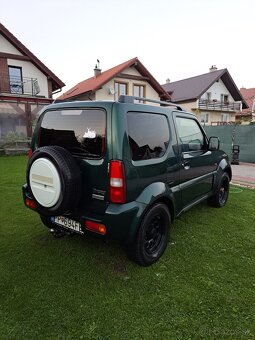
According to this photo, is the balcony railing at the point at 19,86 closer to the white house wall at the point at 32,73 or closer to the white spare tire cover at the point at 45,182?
the white house wall at the point at 32,73

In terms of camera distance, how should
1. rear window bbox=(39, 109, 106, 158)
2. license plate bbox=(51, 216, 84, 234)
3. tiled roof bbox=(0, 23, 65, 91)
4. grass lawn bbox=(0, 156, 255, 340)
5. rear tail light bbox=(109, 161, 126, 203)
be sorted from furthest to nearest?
tiled roof bbox=(0, 23, 65, 91)
license plate bbox=(51, 216, 84, 234)
rear window bbox=(39, 109, 106, 158)
rear tail light bbox=(109, 161, 126, 203)
grass lawn bbox=(0, 156, 255, 340)

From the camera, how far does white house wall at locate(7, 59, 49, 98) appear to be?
658 inches

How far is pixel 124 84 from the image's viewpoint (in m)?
20.6

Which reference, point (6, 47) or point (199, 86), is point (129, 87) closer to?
point (6, 47)

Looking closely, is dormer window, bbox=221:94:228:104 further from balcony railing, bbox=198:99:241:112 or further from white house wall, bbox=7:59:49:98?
white house wall, bbox=7:59:49:98

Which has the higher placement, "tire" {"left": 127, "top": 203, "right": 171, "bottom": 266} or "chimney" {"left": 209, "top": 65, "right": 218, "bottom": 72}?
"chimney" {"left": 209, "top": 65, "right": 218, "bottom": 72}

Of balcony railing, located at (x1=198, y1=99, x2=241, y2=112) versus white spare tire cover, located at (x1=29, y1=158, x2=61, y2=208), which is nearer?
white spare tire cover, located at (x1=29, y1=158, x2=61, y2=208)

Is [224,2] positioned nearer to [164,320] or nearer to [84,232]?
[84,232]

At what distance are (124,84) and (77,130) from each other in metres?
19.5

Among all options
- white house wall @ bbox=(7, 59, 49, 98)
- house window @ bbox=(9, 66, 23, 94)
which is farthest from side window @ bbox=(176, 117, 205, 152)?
house window @ bbox=(9, 66, 23, 94)

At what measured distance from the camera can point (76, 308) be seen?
6.73ft

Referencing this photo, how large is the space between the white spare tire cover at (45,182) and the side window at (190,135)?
5.84 ft

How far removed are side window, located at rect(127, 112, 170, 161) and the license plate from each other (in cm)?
95

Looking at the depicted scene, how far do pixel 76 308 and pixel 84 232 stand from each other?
69cm
